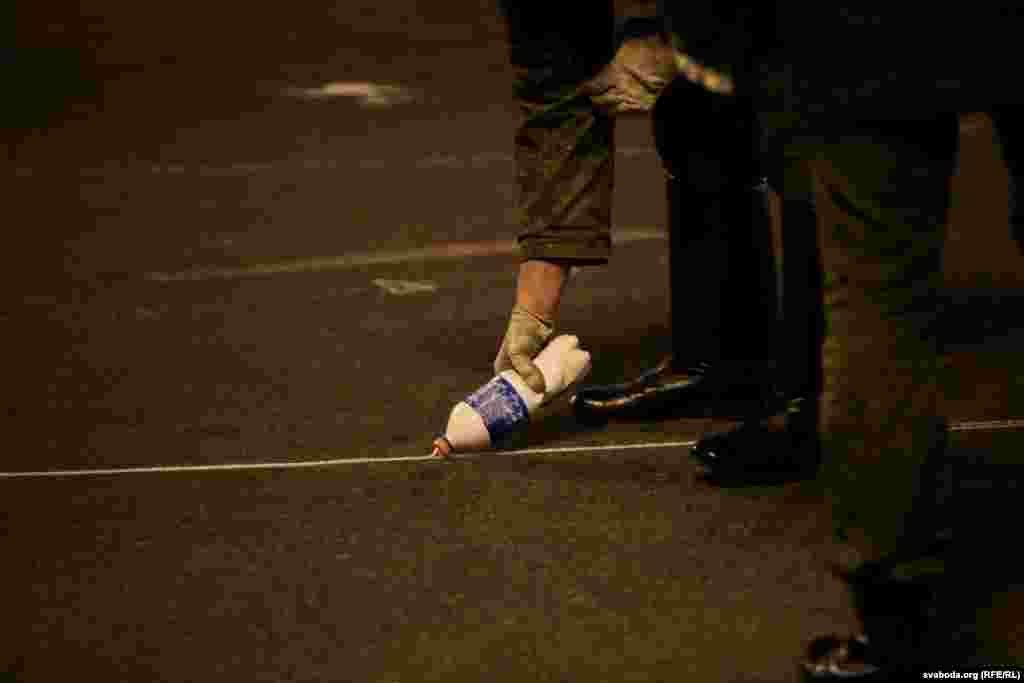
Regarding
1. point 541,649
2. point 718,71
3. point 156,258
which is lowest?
point 541,649

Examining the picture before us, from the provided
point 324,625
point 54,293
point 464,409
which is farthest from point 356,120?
point 324,625

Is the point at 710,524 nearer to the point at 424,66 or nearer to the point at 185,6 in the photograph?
the point at 424,66

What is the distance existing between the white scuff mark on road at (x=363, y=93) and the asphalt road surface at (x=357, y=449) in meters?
1.29

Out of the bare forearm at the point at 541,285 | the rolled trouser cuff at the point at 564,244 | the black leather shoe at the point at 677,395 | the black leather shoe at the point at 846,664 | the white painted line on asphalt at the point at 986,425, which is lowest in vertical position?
the black leather shoe at the point at 846,664

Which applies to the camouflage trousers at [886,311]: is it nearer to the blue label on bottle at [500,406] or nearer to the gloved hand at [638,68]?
the gloved hand at [638,68]

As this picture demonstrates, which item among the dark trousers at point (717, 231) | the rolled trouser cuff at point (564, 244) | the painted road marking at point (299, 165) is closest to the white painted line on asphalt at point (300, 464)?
the dark trousers at point (717, 231)

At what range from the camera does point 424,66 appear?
11758 mm

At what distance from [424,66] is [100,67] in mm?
1799

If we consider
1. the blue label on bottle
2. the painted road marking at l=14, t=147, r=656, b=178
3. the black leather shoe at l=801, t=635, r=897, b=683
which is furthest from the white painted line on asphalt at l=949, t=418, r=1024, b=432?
the painted road marking at l=14, t=147, r=656, b=178

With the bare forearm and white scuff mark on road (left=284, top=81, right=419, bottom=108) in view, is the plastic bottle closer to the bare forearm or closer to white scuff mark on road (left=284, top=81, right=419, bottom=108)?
the bare forearm

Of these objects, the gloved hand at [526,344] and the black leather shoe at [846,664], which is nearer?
the black leather shoe at [846,664]

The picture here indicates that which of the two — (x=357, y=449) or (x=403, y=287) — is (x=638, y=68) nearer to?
(x=357, y=449)

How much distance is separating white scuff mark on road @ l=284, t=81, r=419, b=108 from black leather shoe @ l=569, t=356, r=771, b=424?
5784 mm

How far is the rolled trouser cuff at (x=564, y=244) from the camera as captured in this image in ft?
14.4
